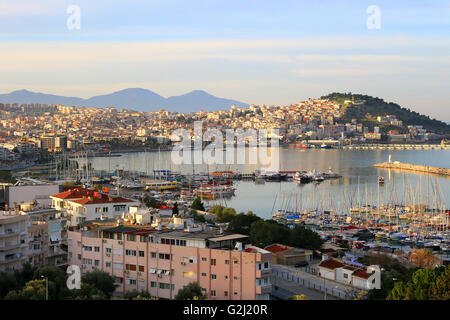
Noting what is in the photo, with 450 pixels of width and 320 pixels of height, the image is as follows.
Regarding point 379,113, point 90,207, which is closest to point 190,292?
point 90,207

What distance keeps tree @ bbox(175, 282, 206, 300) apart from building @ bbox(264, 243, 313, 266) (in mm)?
2110

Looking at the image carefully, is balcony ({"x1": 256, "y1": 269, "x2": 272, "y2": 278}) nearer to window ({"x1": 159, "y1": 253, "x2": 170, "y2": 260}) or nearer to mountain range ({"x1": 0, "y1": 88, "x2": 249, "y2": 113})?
window ({"x1": 159, "y1": 253, "x2": 170, "y2": 260})

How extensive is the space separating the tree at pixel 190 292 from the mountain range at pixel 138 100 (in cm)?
10017

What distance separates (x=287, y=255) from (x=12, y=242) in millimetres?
2931

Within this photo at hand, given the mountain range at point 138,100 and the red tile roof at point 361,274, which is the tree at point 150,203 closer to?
the red tile roof at point 361,274

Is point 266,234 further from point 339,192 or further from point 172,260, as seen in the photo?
point 339,192

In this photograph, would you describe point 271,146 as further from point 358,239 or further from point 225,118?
point 358,239

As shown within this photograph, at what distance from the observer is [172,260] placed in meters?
5.04

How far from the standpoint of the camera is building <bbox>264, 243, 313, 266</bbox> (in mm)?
6684

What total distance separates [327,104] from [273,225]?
212ft

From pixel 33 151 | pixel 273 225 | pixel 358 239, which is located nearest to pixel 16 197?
pixel 273 225

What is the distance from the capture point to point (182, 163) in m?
32.7

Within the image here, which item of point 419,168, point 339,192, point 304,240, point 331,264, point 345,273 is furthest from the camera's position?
point 419,168

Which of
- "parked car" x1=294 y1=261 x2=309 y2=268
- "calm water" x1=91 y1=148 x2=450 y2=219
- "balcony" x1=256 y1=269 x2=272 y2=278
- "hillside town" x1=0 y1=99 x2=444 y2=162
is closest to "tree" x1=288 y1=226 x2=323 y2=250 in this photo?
"parked car" x1=294 y1=261 x2=309 y2=268
